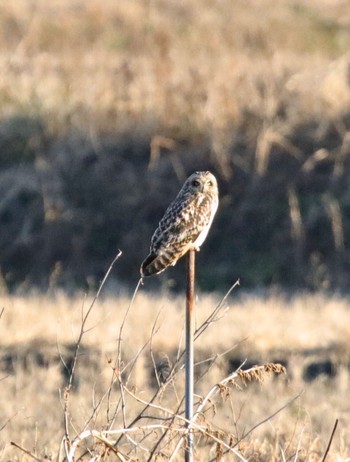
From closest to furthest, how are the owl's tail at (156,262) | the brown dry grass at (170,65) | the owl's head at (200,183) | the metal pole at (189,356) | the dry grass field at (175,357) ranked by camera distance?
1. the metal pole at (189,356)
2. the owl's tail at (156,262)
3. the owl's head at (200,183)
4. the dry grass field at (175,357)
5. the brown dry grass at (170,65)

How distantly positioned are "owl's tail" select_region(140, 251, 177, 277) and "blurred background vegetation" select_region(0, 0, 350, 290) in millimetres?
10952

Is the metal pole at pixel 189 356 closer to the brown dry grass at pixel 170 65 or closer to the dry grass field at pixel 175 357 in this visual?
the dry grass field at pixel 175 357

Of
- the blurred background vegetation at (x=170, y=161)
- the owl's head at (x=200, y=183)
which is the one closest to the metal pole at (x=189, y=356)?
the owl's head at (x=200, y=183)

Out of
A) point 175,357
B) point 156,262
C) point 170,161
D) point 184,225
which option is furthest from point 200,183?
point 170,161

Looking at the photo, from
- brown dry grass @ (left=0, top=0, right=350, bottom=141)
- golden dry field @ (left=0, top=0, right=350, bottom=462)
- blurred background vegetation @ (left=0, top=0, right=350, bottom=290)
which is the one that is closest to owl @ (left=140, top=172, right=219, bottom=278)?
golden dry field @ (left=0, top=0, right=350, bottom=462)

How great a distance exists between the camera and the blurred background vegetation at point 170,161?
1764 centimetres

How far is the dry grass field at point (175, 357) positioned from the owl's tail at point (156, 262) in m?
2.13

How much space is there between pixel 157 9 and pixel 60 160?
7.43m

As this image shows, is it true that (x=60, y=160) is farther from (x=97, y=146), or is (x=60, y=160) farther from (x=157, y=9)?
(x=157, y=9)

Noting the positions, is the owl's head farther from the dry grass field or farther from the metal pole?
the dry grass field

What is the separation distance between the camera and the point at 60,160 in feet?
64.4

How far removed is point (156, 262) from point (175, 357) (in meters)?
4.72

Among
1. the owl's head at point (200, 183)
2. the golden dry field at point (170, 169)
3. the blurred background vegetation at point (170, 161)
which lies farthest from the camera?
the blurred background vegetation at point (170, 161)

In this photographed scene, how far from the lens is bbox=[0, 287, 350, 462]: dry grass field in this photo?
8.47 m
